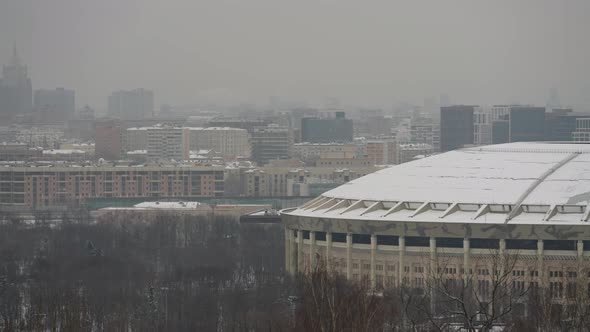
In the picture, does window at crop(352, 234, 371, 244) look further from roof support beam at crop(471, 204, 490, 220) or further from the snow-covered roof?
the snow-covered roof

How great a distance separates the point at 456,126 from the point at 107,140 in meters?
32.4

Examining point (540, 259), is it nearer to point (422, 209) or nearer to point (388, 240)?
point (422, 209)

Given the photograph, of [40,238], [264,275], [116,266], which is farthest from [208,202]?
[264,275]

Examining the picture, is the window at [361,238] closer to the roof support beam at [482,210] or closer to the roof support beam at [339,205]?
the roof support beam at [339,205]

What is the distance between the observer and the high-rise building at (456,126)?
159625 millimetres

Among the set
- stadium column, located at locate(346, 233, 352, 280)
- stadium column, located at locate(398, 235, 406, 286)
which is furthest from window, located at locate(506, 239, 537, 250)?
stadium column, located at locate(346, 233, 352, 280)

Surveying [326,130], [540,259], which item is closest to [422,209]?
[540,259]

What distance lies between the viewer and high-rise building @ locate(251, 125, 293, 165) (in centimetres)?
15400

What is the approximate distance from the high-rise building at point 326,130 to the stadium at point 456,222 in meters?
121

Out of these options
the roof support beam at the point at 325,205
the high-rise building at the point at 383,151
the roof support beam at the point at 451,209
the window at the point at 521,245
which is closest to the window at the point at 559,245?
the window at the point at 521,245

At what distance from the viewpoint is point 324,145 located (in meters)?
158

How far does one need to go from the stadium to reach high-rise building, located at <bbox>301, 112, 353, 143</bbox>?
121 m

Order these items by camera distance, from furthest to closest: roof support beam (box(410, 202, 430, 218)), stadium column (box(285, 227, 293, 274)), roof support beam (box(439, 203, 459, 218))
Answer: stadium column (box(285, 227, 293, 274)) < roof support beam (box(410, 202, 430, 218)) < roof support beam (box(439, 203, 459, 218))

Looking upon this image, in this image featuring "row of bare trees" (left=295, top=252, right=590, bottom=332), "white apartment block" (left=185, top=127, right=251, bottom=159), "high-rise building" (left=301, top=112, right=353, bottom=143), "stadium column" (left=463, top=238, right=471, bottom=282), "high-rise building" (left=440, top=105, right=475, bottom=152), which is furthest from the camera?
"high-rise building" (left=301, top=112, right=353, bottom=143)
